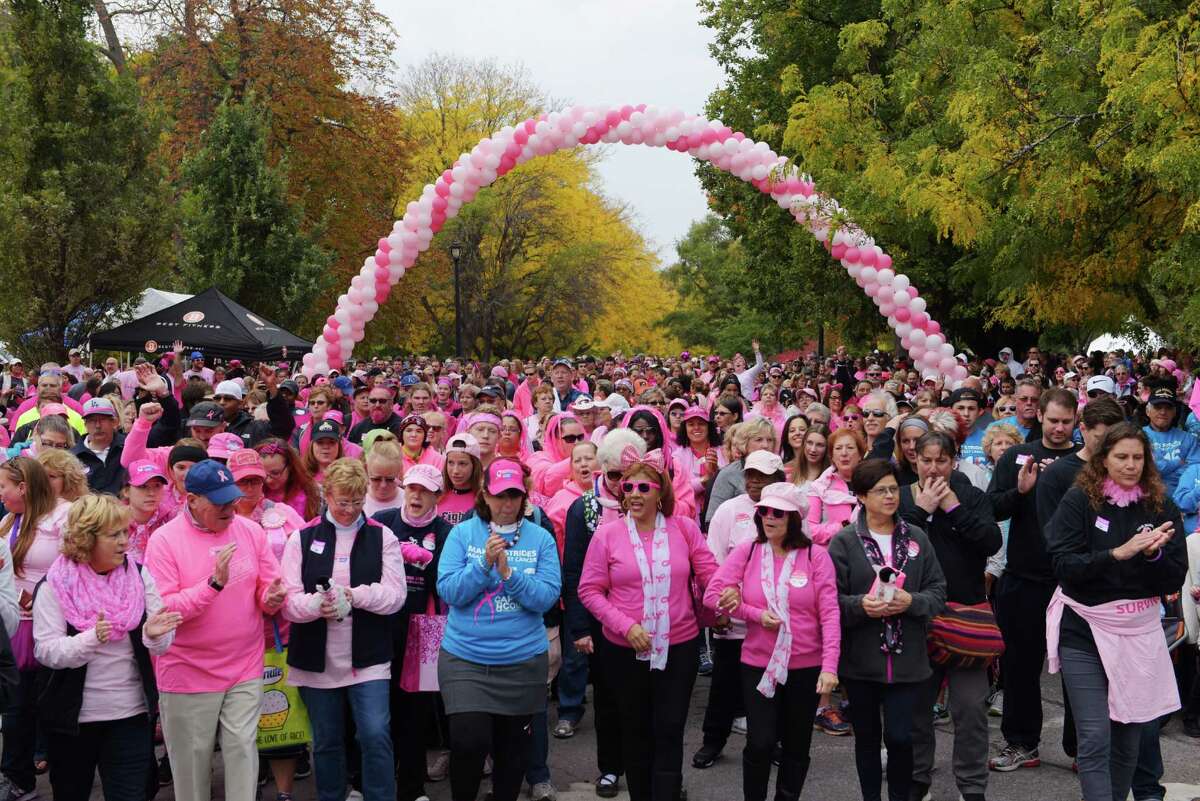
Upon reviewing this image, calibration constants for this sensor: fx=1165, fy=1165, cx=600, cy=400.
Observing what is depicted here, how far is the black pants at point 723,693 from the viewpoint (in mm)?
6492

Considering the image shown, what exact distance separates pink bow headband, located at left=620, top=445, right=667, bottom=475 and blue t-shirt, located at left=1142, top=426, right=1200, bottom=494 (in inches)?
177

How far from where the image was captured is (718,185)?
2945 centimetres

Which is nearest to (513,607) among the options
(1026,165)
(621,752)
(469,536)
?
(469,536)

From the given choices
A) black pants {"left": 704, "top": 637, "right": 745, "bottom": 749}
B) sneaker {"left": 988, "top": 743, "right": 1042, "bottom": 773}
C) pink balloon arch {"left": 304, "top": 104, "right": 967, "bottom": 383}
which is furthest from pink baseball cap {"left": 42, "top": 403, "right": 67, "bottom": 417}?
pink balloon arch {"left": 304, "top": 104, "right": 967, "bottom": 383}

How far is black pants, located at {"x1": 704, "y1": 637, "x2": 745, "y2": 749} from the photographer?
649 centimetres

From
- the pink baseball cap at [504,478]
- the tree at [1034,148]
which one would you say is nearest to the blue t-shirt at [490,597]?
the pink baseball cap at [504,478]

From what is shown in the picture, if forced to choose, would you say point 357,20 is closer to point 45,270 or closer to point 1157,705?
point 45,270

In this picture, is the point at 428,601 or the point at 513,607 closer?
the point at 513,607

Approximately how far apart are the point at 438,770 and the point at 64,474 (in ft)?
8.24

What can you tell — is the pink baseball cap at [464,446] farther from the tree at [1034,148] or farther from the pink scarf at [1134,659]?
the tree at [1034,148]

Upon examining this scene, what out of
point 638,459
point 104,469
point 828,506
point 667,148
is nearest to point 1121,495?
point 828,506

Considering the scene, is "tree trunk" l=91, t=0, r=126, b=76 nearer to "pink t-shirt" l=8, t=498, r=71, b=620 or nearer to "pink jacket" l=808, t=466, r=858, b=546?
"pink t-shirt" l=8, t=498, r=71, b=620

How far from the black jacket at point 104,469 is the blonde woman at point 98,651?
2.75 metres

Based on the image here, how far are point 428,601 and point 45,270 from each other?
1556 centimetres
